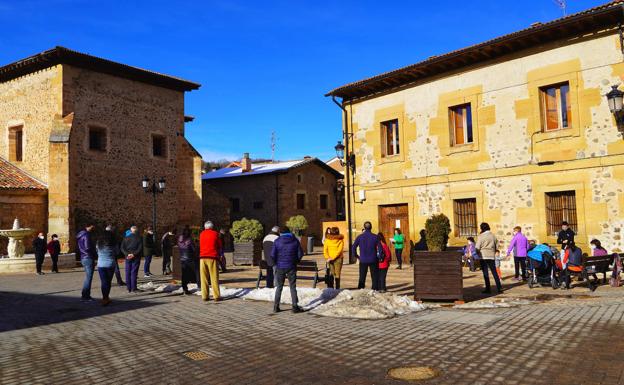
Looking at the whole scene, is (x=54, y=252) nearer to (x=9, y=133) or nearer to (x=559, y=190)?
(x=9, y=133)

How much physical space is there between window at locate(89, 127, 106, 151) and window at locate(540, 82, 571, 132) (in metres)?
21.1

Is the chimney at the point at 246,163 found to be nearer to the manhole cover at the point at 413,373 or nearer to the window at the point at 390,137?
the window at the point at 390,137

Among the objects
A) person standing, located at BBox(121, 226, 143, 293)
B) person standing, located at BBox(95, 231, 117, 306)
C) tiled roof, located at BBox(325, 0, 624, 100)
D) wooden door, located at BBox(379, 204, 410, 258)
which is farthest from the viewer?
wooden door, located at BBox(379, 204, 410, 258)

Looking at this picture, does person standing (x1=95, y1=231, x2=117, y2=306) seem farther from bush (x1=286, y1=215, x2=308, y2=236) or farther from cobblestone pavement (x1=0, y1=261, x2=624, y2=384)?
bush (x1=286, y1=215, x2=308, y2=236)

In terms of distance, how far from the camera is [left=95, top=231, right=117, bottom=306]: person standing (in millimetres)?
9923

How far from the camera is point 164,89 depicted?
1121 inches

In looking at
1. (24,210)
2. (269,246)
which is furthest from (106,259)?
(24,210)

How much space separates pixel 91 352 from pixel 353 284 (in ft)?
24.9

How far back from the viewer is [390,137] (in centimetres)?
1894

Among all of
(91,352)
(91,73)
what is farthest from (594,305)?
(91,73)

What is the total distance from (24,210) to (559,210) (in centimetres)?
2221

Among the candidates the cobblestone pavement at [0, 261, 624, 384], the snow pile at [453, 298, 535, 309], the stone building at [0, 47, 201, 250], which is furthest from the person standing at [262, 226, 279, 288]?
the stone building at [0, 47, 201, 250]

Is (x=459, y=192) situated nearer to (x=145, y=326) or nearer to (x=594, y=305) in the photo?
(x=594, y=305)

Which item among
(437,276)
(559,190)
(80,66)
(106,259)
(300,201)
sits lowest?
(437,276)
